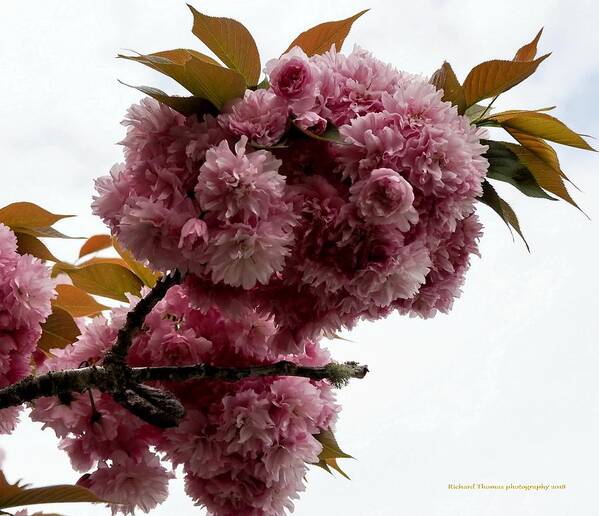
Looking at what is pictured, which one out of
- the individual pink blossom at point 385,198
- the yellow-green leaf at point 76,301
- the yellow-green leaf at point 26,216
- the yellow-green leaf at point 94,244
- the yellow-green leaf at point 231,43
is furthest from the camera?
the yellow-green leaf at point 94,244

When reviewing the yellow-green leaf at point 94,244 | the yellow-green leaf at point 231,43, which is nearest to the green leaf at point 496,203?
the yellow-green leaf at point 231,43

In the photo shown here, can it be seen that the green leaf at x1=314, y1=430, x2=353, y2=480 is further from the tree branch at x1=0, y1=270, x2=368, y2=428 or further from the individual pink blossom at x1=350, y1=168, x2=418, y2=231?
the individual pink blossom at x1=350, y1=168, x2=418, y2=231

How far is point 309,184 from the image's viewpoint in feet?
2.32

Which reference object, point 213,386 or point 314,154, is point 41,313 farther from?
point 314,154

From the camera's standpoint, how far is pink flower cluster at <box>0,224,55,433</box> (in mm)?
870

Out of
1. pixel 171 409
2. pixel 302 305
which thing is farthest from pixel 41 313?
pixel 302 305

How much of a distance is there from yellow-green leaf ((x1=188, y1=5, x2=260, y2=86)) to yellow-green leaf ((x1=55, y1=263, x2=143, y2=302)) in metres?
0.34

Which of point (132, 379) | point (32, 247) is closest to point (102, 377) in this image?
point (132, 379)

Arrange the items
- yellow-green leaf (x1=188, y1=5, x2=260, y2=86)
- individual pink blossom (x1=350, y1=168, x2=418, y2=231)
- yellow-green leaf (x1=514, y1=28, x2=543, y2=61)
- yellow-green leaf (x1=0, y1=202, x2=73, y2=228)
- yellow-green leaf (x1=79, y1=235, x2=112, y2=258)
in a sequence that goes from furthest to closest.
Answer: yellow-green leaf (x1=79, y1=235, x2=112, y2=258) < yellow-green leaf (x1=0, y1=202, x2=73, y2=228) < yellow-green leaf (x1=514, y1=28, x2=543, y2=61) < yellow-green leaf (x1=188, y1=5, x2=260, y2=86) < individual pink blossom (x1=350, y1=168, x2=418, y2=231)

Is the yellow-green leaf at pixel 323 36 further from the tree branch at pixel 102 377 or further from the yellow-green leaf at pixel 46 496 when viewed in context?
the yellow-green leaf at pixel 46 496

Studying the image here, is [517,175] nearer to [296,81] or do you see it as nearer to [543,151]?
[543,151]

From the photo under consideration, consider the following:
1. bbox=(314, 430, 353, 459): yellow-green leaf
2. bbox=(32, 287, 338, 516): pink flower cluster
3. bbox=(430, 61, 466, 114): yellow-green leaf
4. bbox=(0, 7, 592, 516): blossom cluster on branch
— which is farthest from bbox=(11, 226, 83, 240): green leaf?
bbox=(430, 61, 466, 114): yellow-green leaf

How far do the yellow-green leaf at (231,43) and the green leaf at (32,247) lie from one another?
14.7 inches

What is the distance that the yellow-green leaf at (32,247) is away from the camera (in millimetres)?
994
